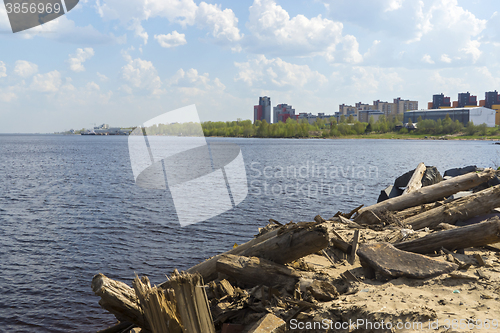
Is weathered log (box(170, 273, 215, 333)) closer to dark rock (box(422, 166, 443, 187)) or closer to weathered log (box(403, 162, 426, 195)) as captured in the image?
weathered log (box(403, 162, 426, 195))

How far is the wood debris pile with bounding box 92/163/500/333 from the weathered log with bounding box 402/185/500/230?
7.18 feet

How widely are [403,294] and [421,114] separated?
20971 cm

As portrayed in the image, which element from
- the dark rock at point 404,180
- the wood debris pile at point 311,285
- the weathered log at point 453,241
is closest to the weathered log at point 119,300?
the wood debris pile at point 311,285

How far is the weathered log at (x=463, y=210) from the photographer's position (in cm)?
938

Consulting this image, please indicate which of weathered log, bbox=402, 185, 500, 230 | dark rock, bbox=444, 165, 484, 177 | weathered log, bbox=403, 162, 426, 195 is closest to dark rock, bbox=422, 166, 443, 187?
weathered log, bbox=403, 162, 426, 195

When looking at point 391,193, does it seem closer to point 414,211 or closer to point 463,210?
point 414,211

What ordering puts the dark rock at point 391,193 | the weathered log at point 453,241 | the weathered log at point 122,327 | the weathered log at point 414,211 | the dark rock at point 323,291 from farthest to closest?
the dark rock at point 391,193 < the weathered log at point 414,211 < the weathered log at point 453,241 < the weathered log at point 122,327 < the dark rock at point 323,291

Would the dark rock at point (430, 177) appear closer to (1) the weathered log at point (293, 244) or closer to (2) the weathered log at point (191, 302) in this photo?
(1) the weathered log at point (293, 244)

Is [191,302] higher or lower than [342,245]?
higher

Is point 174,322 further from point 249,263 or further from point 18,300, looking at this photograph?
point 18,300

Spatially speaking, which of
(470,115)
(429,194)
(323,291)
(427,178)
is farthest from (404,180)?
(470,115)

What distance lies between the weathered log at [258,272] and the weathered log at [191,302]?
1.43 meters

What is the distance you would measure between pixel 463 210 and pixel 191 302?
814 centimetres

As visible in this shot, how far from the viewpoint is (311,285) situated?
18.5ft
